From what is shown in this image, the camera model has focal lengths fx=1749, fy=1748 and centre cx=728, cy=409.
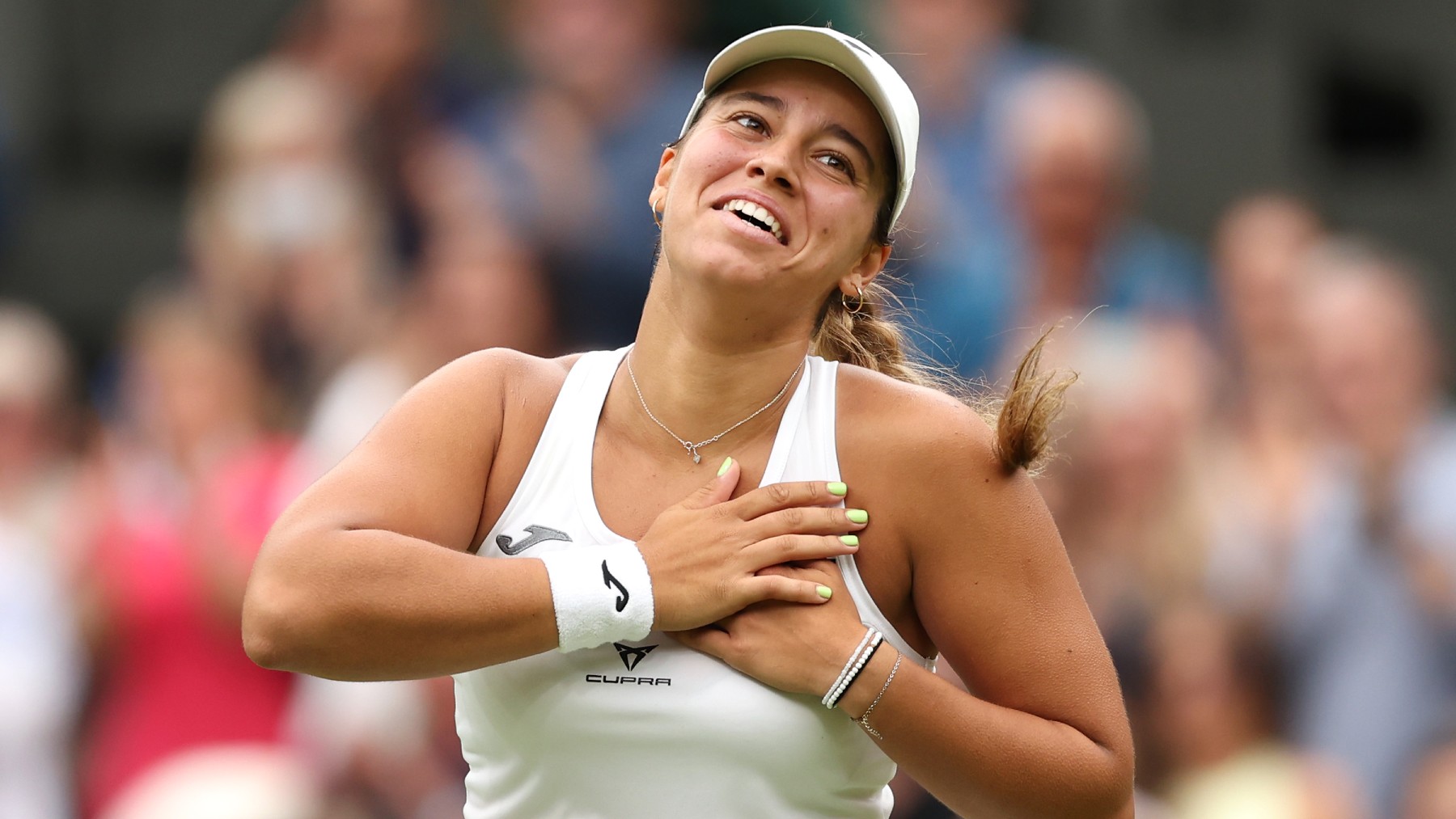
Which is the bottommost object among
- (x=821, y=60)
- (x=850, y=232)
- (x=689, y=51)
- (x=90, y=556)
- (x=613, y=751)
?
(x=90, y=556)

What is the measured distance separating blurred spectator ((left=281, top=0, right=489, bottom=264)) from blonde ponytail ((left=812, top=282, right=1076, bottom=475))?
12.0 feet

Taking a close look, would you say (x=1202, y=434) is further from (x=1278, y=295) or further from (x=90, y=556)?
(x=90, y=556)

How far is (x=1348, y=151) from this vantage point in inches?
293

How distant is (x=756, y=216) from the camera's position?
8.24ft

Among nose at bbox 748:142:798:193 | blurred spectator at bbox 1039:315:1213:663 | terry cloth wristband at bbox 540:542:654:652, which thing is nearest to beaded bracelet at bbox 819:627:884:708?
terry cloth wristband at bbox 540:542:654:652

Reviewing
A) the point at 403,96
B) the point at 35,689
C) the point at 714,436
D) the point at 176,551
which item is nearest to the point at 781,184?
the point at 714,436

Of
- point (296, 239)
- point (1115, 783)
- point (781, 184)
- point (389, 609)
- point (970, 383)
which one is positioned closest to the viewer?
point (389, 609)

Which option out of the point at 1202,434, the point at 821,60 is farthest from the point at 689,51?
Answer: the point at 821,60

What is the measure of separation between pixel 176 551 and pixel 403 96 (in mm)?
1993

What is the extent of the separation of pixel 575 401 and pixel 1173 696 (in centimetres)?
334

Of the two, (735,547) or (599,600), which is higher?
(735,547)

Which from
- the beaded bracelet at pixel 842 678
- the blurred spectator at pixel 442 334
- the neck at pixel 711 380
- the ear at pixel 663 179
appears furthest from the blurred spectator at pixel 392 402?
the beaded bracelet at pixel 842 678

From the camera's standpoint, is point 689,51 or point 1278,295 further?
point 689,51

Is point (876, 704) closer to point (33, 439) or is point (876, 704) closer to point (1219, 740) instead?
point (1219, 740)
